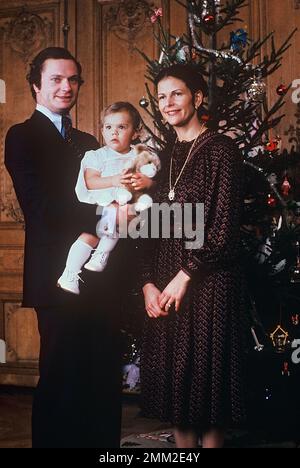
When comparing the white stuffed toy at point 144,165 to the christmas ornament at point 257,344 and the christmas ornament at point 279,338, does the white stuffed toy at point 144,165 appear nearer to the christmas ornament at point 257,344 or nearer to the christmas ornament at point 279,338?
the christmas ornament at point 257,344

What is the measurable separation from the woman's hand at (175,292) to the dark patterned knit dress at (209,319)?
0.02 meters

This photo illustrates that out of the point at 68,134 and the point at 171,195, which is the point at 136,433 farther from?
the point at 68,134

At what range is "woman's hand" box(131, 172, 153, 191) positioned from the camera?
2.28 m

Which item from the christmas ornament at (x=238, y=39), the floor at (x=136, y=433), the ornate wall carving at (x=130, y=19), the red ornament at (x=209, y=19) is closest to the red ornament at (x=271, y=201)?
the christmas ornament at (x=238, y=39)

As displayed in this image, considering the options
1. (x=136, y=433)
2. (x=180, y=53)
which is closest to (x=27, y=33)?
(x=180, y=53)

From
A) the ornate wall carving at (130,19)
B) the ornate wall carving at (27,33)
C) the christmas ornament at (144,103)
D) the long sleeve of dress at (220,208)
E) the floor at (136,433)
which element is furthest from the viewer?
the ornate wall carving at (27,33)

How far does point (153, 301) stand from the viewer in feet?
7.22

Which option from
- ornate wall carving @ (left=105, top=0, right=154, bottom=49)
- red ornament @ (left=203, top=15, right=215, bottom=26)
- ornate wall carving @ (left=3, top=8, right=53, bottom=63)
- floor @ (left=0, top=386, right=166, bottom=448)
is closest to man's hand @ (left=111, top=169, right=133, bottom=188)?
red ornament @ (left=203, top=15, right=215, bottom=26)

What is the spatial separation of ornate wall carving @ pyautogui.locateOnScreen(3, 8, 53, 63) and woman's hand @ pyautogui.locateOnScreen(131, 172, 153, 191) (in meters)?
1.71

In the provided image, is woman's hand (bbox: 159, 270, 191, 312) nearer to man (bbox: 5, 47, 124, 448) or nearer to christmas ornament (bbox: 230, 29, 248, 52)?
man (bbox: 5, 47, 124, 448)

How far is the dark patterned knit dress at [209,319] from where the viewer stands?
2.11 m

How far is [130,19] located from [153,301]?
198 centimetres

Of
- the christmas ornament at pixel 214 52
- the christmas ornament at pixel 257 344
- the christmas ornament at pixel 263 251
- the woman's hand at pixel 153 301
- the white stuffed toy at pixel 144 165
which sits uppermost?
the christmas ornament at pixel 214 52

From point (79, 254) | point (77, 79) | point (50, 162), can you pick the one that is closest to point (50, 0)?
point (77, 79)
